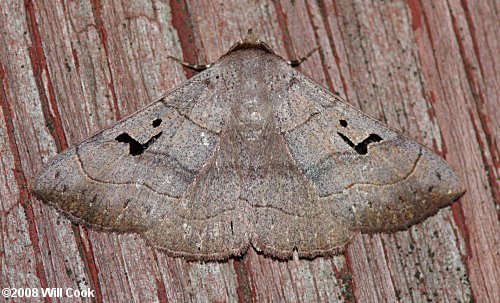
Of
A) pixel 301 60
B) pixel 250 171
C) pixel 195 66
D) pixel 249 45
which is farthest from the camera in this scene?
pixel 301 60

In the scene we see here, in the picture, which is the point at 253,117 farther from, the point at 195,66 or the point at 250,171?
the point at 195,66

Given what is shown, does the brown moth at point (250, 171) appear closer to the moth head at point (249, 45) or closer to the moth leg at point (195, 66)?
the moth head at point (249, 45)

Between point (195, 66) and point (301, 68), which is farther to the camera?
point (301, 68)

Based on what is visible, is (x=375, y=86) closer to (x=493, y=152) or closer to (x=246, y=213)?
(x=493, y=152)

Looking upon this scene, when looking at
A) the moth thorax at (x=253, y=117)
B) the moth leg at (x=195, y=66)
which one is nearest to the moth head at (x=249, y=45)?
the moth leg at (x=195, y=66)

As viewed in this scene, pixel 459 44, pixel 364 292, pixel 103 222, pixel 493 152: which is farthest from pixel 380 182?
pixel 103 222

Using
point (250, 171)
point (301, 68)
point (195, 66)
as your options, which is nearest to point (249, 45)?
point (195, 66)
